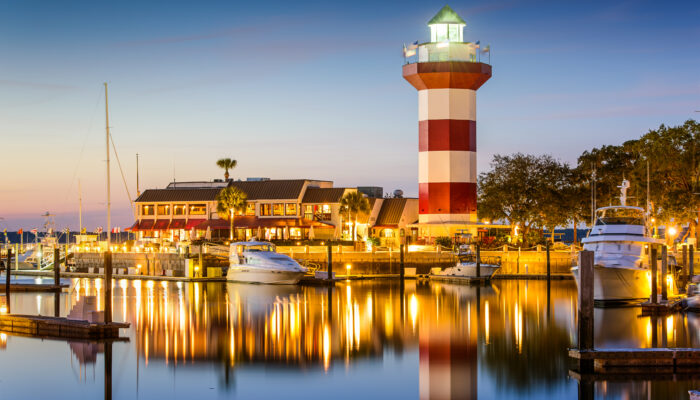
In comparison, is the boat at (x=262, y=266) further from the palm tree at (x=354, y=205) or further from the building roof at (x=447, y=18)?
the building roof at (x=447, y=18)

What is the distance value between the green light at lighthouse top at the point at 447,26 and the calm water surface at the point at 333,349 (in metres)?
24.2

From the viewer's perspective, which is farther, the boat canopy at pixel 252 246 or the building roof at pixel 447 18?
the building roof at pixel 447 18

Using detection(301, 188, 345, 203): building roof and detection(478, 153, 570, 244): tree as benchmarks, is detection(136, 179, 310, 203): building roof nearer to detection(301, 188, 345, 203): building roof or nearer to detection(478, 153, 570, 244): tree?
detection(301, 188, 345, 203): building roof

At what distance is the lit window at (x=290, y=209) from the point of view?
275 ft

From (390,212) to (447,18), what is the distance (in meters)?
20.7

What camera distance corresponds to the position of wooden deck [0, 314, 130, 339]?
109 ft

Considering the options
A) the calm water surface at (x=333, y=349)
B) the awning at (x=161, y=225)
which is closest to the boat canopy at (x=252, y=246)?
the calm water surface at (x=333, y=349)

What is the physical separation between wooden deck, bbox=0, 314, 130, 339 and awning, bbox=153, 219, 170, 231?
50528 mm

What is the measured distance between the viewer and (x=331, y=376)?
94.2 ft

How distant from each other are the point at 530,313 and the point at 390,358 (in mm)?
14308

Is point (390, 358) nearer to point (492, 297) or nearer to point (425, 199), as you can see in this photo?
point (492, 297)

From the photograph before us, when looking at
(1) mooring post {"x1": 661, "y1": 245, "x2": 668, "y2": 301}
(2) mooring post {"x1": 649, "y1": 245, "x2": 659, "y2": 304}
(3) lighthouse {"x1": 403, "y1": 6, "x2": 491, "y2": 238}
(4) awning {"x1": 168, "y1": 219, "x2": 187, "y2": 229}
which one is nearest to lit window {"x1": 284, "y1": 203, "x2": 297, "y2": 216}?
(4) awning {"x1": 168, "y1": 219, "x2": 187, "y2": 229}

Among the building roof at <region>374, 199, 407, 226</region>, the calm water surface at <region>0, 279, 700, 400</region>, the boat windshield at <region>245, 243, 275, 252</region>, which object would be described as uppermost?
the building roof at <region>374, 199, 407, 226</region>

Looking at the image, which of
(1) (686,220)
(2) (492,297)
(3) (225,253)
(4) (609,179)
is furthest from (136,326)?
(4) (609,179)
